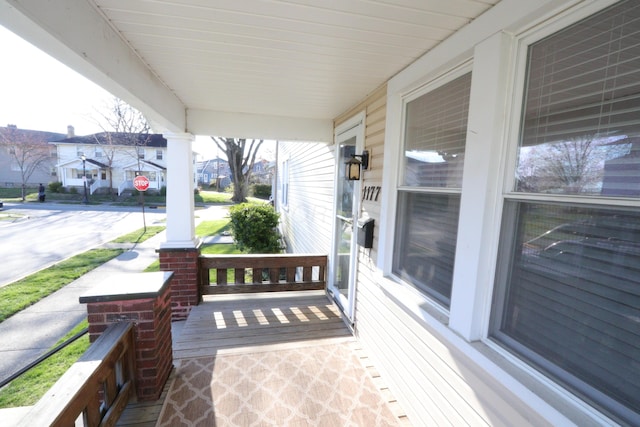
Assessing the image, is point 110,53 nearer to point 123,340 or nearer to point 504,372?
point 123,340

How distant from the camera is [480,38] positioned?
1390mm

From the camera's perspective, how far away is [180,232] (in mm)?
3406

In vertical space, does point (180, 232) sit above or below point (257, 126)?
below

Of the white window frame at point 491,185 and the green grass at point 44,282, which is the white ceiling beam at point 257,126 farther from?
the green grass at point 44,282

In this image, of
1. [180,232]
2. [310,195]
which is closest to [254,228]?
[310,195]

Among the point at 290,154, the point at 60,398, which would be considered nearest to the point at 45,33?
the point at 60,398

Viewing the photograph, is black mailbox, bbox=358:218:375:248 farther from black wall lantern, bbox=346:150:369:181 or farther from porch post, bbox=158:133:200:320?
porch post, bbox=158:133:200:320

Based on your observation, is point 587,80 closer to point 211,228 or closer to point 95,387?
point 95,387

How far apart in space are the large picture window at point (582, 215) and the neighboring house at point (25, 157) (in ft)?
95.3

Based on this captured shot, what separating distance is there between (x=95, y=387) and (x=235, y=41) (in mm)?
2008

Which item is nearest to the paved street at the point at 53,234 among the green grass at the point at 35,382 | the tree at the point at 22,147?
the green grass at the point at 35,382

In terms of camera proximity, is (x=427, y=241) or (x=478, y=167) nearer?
(x=478, y=167)

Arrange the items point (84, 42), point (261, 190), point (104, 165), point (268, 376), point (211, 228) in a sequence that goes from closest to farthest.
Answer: point (84, 42) < point (268, 376) < point (211, 228) < point (104, 165) < point (261, 190)

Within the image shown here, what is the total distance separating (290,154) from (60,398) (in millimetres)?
6964
